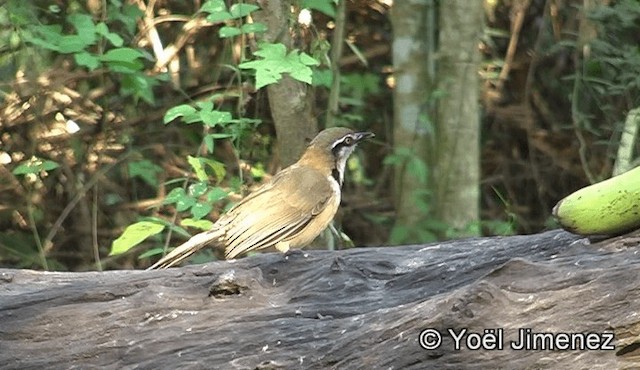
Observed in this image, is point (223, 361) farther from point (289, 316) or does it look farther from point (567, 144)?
point (567, 144)

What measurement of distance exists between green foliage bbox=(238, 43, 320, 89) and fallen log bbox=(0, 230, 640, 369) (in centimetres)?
118

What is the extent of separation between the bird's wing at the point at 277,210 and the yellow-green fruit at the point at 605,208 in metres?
1.93

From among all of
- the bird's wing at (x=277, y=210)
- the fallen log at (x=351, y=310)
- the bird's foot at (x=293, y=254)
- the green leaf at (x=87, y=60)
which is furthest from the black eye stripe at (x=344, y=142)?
the bird's foot at (x=293, y=254)

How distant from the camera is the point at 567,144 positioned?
30.1ft

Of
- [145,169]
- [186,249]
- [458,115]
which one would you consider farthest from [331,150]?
[458,115]

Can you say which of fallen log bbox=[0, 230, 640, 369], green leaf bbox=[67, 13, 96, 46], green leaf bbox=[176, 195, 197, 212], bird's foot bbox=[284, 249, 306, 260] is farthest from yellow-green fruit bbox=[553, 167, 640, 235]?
green leaf bbox=[67, 13, 96, 46]

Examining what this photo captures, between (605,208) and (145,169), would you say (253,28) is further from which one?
(605,208)

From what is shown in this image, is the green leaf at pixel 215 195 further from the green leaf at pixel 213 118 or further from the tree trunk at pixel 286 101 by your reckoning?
the tree trunk at pixel 286 101

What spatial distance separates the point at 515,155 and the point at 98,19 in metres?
3.54

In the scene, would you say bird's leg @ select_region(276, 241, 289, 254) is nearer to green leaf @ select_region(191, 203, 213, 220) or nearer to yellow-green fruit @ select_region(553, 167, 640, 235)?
green leaf @ select_region(191, 203, 213, 220)

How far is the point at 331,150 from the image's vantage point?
6.14m

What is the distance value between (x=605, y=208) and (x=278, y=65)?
2113mm

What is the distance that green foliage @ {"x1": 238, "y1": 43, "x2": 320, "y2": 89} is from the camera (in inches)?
216

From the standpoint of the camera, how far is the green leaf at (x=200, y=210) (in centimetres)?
579
